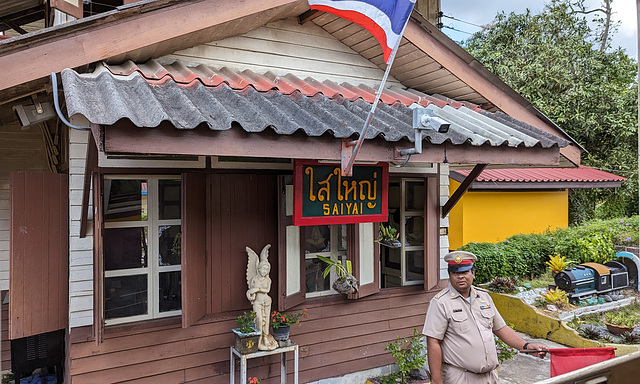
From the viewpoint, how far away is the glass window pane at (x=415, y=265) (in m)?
6.57

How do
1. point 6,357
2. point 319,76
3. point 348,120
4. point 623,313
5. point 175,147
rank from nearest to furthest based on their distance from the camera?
1. point 175,147
2. point 348,120
3. point 319,76
4. point 6,357
5. point 623,313

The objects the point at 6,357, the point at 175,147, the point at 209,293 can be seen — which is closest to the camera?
the point at 175,147

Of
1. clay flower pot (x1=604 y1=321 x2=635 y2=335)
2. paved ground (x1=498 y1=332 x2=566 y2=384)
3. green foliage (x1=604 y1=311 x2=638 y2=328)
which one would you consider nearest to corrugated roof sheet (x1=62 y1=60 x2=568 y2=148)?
paved ground (x1=498 y1=332 x2=566 y2=384)

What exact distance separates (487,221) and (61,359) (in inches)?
409

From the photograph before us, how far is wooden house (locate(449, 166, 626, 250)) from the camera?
1248 cm

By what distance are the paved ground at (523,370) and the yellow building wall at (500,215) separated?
5.48 m

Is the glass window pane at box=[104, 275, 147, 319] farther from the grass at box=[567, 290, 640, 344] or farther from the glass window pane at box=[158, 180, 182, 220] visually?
the grass at box=[567, 290, 640, 344]

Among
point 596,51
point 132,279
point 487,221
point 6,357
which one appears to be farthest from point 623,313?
point 596,51

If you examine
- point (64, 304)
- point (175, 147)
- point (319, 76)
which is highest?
point (319, 76)

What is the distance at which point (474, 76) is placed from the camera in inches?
226

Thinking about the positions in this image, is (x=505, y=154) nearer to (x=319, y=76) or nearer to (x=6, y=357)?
(x=319, y=76)

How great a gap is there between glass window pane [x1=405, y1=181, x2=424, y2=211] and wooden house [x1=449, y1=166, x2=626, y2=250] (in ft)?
17.0

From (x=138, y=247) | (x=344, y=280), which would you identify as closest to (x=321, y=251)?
(x=344, y=280)

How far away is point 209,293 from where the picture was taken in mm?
5109
